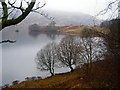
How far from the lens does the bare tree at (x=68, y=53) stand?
92.6 ft

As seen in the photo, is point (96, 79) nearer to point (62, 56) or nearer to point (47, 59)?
point (62, 56)

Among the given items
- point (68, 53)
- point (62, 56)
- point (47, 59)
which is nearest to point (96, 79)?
point (68, 53)

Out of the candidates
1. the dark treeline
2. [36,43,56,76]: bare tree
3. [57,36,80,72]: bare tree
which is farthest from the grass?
[36,43,56,76]: bare tree

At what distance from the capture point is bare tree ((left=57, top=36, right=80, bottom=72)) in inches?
1112

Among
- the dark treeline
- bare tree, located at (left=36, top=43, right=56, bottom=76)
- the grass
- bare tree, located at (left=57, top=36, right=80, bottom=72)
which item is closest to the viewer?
the grass

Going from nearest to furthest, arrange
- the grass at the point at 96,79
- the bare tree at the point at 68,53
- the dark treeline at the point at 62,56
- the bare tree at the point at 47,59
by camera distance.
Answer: the grass at the point at 96,79, the dark treeline at the point at 62,56, the bare tree at the point at 68,53, the bare tree at the point at 47,59

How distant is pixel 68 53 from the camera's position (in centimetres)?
2902

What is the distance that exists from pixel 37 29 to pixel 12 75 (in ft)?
224

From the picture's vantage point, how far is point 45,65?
30.8 m

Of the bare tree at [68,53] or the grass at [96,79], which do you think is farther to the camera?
the bare tree at [68,53]

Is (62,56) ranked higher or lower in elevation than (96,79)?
higher

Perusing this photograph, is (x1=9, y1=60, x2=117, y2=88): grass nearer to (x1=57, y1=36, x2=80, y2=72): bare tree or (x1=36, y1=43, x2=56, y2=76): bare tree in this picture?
(x1=57, y1=36, x2=80, y2=72): bare tree

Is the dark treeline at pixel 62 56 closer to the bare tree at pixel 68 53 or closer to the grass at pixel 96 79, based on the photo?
the bare tree at pixel 68 53

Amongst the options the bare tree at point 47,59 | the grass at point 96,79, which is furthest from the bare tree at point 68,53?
the grass at point 96,79
